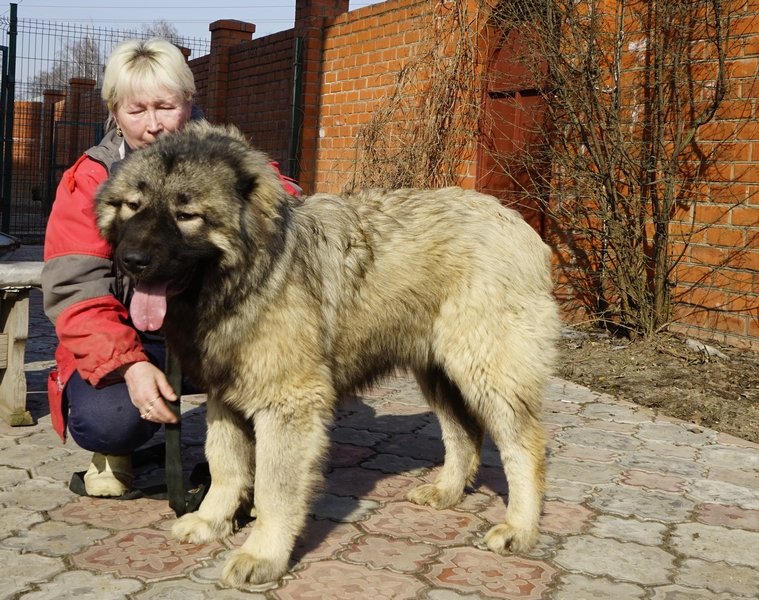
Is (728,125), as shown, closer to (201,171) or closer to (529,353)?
(529,353)

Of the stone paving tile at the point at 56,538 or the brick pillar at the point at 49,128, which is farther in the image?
the brick pillar at the point at 49,128

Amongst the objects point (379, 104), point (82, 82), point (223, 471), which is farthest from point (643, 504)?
point (82, 82)

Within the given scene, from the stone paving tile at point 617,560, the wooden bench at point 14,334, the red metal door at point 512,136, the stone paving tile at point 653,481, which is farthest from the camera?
the red metal door at point 512,136

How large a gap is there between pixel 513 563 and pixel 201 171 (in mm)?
1921

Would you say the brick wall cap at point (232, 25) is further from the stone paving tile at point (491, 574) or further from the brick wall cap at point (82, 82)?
the stone paving tile at point (491, 574)

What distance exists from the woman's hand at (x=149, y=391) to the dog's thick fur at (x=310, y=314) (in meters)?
0.13

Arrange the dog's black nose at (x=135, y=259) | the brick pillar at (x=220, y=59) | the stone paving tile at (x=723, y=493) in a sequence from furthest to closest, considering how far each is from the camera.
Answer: the brick pillar at (x=220, y=59)
the stone paving tile at (x=723, y=493)
the dog's black nose at (x=135, y=259)

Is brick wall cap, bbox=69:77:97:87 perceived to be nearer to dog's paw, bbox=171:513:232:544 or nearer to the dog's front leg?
dog's paw, bbox=171:513:232:544

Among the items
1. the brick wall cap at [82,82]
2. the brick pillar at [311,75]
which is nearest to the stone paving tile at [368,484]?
the brick pillar at [311,75]

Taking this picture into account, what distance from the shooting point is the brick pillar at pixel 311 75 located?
11.3 meters

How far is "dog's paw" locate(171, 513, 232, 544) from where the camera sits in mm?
3334

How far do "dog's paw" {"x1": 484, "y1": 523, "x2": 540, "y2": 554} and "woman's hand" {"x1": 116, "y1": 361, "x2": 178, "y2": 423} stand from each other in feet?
4.53

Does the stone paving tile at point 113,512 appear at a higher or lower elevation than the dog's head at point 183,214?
lower

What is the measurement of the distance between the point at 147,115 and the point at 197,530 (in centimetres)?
180
